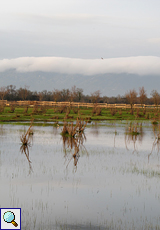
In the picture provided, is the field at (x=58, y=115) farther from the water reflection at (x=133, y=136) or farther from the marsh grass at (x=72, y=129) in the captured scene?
the marsh grass at (x=72, y=129)

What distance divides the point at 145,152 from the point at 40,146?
6416 mm

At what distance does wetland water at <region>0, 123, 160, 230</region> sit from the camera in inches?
378

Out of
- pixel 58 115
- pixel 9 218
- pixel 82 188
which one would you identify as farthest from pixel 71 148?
pixel 58 115

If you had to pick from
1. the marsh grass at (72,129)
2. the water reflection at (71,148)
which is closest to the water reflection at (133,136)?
the water reflection at (71,148)

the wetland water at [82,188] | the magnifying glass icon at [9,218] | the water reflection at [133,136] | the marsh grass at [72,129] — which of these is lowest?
the wetland water at [82,188]

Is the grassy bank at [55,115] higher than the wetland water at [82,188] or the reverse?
higher

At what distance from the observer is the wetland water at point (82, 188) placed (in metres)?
9.61

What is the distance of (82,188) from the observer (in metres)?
12.7

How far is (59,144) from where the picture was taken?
2434 cm

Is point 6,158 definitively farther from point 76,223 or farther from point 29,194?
point 76,223

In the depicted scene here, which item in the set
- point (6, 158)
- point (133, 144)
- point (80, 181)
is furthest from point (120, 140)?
point (80, 181)

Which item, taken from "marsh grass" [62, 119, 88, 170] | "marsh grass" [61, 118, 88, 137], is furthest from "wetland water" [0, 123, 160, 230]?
"marsh grass" [61, 118, 88, 137]

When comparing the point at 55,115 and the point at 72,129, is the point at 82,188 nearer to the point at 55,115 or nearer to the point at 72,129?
the point at 72,129

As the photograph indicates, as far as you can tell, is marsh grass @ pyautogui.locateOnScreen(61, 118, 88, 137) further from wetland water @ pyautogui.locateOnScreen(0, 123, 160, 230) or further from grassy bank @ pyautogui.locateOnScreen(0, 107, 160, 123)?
grassy bank @ pyautogui.locateOnScreen(0, 107, 160, 123)
